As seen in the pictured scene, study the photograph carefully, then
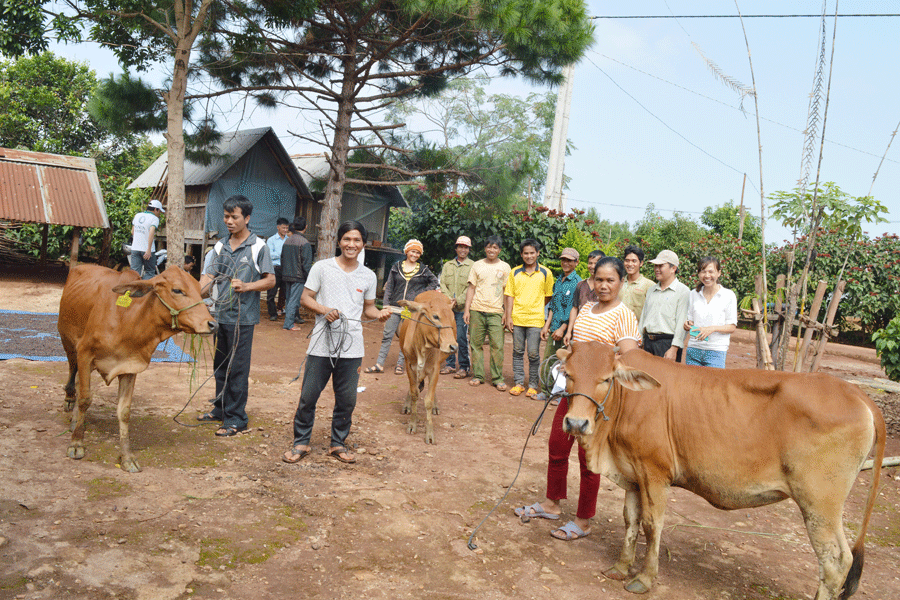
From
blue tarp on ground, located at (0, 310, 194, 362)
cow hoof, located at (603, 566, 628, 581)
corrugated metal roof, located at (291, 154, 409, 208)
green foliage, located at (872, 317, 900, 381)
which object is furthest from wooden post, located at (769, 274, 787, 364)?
corrugated metal roof, located at (291, 154, 409, 208)

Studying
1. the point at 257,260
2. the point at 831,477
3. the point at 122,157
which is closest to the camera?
the point at 831,477

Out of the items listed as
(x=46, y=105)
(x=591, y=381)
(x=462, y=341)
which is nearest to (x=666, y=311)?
(x=591, y=381)

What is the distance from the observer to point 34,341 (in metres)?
8.20

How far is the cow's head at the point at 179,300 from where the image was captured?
15.3 ft

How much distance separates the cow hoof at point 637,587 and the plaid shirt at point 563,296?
174 inches

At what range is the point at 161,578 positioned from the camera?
3234mm

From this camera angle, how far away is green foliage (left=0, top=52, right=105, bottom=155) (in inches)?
936

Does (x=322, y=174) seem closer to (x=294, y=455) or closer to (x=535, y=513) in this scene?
(x=294, y=455)

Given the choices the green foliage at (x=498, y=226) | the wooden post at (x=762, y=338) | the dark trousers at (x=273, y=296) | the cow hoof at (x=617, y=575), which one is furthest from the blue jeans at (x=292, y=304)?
the cow hoof at (x=617, y=575)

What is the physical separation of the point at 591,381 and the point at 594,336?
659 mm

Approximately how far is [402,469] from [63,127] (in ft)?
87.3

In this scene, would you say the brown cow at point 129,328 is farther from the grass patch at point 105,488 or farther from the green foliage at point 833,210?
the green foliage at point 833,210

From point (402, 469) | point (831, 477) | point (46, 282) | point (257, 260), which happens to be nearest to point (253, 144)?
point (46, 282)

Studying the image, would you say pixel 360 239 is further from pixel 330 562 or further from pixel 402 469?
pixel 330 562
